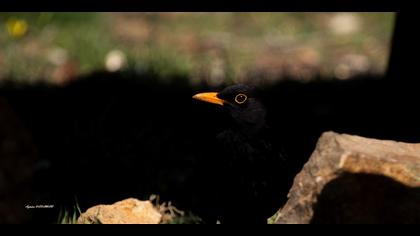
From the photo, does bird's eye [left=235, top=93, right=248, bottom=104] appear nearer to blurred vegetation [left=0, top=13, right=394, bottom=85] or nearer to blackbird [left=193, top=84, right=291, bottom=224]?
blackbird [left=193, top=84, right=291, bottom=224]

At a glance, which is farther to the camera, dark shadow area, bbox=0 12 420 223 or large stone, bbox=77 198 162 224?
dark shadow area, bbox=0 12 420 223

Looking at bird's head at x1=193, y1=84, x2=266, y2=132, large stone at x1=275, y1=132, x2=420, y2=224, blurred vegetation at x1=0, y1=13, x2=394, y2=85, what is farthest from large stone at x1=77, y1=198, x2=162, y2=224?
blurred vegetation at x1=0, y1=13, x2=394, y2=85

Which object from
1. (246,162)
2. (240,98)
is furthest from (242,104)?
(246,162)

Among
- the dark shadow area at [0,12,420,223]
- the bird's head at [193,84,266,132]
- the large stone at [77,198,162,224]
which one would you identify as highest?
the bird's head at [193,84,266,132]

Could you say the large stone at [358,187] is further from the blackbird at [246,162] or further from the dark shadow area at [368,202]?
the blackbird at [246,162]

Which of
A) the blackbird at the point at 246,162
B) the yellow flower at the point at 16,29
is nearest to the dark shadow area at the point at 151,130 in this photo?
the blackbird at the point at 246,162
